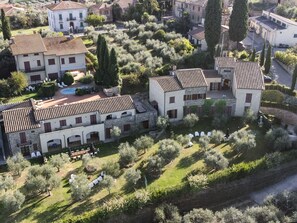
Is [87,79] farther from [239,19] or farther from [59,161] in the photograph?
[239,19]

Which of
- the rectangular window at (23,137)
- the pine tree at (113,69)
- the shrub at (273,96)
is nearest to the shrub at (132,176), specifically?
the rectangular window at (23,137)

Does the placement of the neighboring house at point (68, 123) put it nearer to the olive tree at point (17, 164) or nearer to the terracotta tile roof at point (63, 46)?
the olive tree at point (17, 164)

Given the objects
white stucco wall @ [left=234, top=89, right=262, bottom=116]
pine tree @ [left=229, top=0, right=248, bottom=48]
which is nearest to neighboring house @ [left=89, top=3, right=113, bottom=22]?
pine tree @ [left=229, top=0, right=248, bottom=48]

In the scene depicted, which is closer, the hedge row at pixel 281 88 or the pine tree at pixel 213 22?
the hedge row at pixel 281 88

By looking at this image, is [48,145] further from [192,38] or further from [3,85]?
[192,38]

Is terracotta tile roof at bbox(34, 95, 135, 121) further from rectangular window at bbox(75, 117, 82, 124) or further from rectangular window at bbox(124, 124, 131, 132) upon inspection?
rectangular window at bbox(124, 124, 131, 132)
